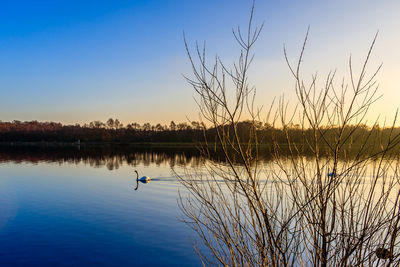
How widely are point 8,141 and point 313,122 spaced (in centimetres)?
13245

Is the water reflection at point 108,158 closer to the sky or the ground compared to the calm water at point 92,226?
closer to the sky

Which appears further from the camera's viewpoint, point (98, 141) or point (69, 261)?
point (98, 141)

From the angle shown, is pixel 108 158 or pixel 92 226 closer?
pixel 92 226

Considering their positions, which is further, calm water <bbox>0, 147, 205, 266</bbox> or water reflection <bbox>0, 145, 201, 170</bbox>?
water reflection <bbox>0, 145, 201, 170</bbox>

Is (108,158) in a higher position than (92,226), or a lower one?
higher

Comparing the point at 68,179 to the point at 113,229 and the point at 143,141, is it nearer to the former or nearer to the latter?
the point at 113,229

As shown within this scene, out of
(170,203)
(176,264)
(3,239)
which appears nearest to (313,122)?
(176,264)

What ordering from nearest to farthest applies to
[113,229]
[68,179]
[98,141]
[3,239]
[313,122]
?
[313,122] → [3,239] → [113,229] → [68,179] → [98,141]

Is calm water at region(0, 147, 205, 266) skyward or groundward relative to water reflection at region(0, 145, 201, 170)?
groundward

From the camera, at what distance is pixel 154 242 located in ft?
32.1

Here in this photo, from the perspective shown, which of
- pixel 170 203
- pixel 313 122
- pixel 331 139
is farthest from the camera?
pixel 170 203

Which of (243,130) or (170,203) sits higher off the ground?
(243,130)

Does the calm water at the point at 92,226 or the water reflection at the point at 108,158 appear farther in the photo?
the water reflection at the point at 108,158

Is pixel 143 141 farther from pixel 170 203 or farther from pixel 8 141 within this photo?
pixel 170 203
